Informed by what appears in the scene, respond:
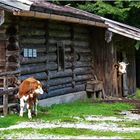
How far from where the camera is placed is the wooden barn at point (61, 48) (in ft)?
46.4

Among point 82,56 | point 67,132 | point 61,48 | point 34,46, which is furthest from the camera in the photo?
point 82,56

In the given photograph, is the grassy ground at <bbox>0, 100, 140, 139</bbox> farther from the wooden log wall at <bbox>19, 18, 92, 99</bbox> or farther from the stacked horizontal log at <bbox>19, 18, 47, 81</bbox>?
the stacked horizontal log at <bbox>19, 18, 47, 81</bbox>

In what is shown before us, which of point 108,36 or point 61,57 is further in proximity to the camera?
point 108,36

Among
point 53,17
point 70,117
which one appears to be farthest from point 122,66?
point 70,117

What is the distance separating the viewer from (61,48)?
1775cm

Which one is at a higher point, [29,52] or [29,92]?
[29,52]

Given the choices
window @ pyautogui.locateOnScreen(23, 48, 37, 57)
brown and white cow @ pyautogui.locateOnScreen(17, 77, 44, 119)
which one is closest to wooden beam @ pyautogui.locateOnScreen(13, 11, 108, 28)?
window @ pyautogui.locateOnScreen(23, 48, 37, 57)

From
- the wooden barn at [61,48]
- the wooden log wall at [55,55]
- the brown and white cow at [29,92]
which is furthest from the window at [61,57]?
the brown and white cow at [29,92]

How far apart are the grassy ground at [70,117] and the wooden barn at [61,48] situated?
830mm

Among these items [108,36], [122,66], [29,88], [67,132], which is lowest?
[67,132]

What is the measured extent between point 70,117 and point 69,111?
147 centimetres

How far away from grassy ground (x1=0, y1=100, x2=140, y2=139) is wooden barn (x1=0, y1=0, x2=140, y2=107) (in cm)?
83

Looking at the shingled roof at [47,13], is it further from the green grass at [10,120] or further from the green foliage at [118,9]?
the green foliage at [118,9]

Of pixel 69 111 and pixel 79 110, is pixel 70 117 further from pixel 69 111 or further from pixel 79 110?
pixel 79 110
